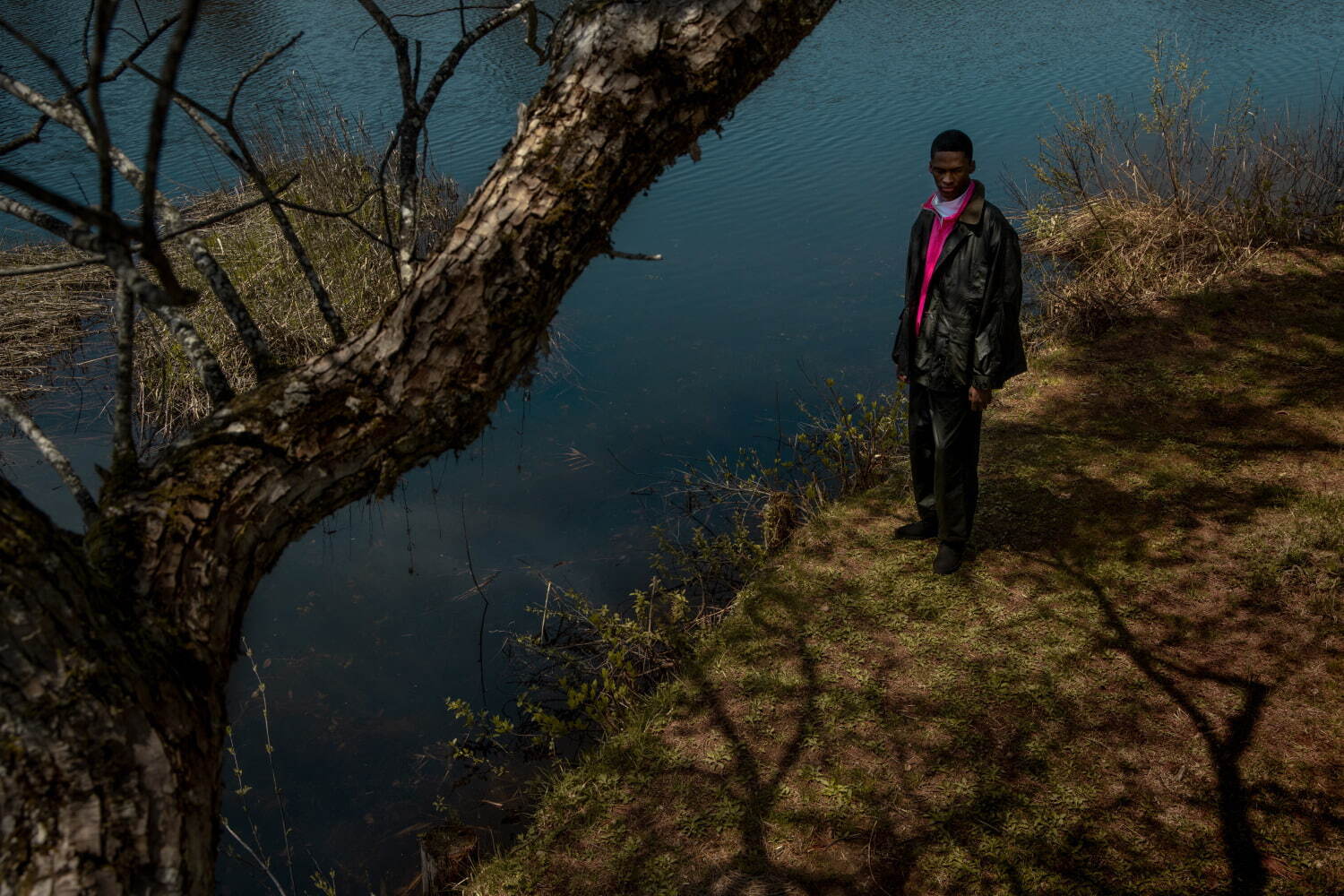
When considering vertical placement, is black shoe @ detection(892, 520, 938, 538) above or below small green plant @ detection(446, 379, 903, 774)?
above

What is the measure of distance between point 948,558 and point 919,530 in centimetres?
36

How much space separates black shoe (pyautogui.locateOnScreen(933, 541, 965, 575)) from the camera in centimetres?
431

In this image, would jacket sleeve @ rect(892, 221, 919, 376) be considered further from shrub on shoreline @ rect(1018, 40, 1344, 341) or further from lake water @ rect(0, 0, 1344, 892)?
shrub on shoreline @ rect(1018, 40, 1344, 341)

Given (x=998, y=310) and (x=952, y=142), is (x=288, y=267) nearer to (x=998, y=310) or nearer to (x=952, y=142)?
(x=952, y=142)

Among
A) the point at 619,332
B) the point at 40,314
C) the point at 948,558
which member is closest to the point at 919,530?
the point at 948,558

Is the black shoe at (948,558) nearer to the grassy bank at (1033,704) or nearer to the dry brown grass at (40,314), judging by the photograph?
the grassy bank at (1033,704)

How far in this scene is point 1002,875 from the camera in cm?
292

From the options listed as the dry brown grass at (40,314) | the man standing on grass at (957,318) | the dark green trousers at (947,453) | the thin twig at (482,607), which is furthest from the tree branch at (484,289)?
the dry brown grass at (40,314)

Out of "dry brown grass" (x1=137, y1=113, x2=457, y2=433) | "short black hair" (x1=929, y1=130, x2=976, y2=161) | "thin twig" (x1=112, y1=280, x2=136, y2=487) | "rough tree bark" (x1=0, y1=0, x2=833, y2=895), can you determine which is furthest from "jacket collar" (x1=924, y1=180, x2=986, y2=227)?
"dry brown grass" (x1=137, y1=113, x2=457, y2=433)

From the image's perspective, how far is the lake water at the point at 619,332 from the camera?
16.6 ft

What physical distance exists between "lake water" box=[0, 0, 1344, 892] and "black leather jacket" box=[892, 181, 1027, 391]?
2.55 m

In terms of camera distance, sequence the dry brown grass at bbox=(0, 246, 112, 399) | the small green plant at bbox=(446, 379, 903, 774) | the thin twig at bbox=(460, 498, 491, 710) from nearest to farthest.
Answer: the small green plant at bbox=(446, 379, 903, 774), the thin twig at bbox=(460, 498, 491, 710), the dry brown grass at bbox=(0, 246, 112, 399)

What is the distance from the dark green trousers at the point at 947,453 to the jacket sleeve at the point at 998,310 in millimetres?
173

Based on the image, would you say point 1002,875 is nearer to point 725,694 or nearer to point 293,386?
point 725,694
